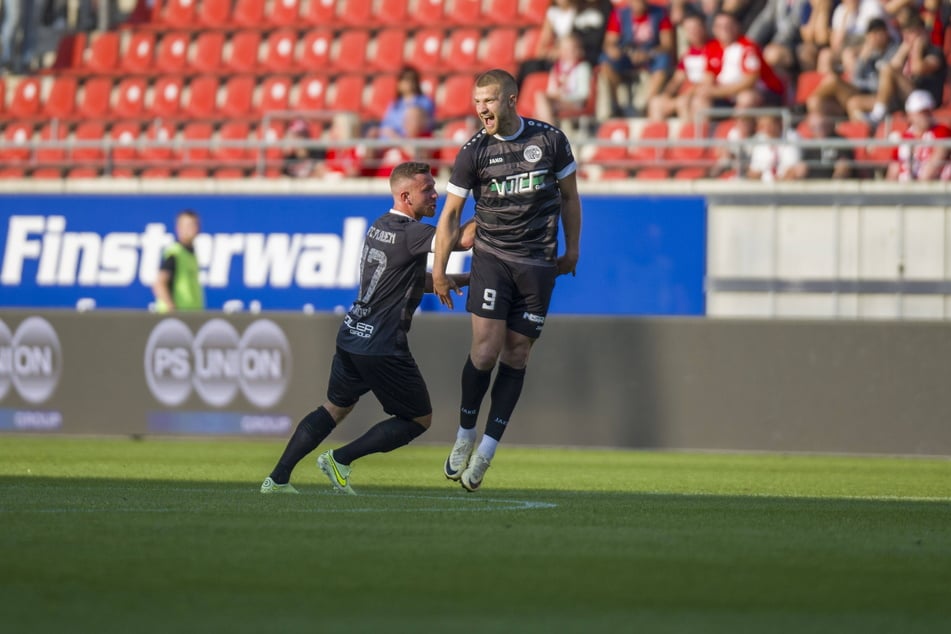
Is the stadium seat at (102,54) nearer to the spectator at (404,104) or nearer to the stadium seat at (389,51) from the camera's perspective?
the stadium seat at (389,51)

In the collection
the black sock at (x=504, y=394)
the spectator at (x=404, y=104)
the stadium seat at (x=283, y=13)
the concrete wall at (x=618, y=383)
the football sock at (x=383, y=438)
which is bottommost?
the concrete wall at (x=618, y=383)

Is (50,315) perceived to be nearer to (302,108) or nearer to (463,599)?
(302,108)

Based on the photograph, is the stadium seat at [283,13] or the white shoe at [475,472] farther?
the stadium seat at [283,13]

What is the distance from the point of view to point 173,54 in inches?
997

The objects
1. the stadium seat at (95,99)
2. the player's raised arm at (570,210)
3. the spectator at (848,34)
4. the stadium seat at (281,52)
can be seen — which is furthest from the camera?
the stadium seat at (95,99)

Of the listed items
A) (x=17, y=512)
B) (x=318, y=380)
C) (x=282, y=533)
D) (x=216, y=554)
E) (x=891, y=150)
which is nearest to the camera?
(x=216, y=554)

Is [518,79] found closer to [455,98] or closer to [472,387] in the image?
[455,98]

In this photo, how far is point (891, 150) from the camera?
19.4 m

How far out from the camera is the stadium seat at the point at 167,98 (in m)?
24.5

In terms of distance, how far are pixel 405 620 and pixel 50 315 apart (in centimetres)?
1363

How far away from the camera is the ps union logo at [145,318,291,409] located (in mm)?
17703

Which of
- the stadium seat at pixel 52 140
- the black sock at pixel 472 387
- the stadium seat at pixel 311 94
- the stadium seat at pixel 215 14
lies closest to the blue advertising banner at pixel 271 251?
the stadium seat at pixel 52 140

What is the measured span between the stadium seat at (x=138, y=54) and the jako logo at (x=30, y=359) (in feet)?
26.5

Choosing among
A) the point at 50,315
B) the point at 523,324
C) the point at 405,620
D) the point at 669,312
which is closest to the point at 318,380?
the point at 50,315
